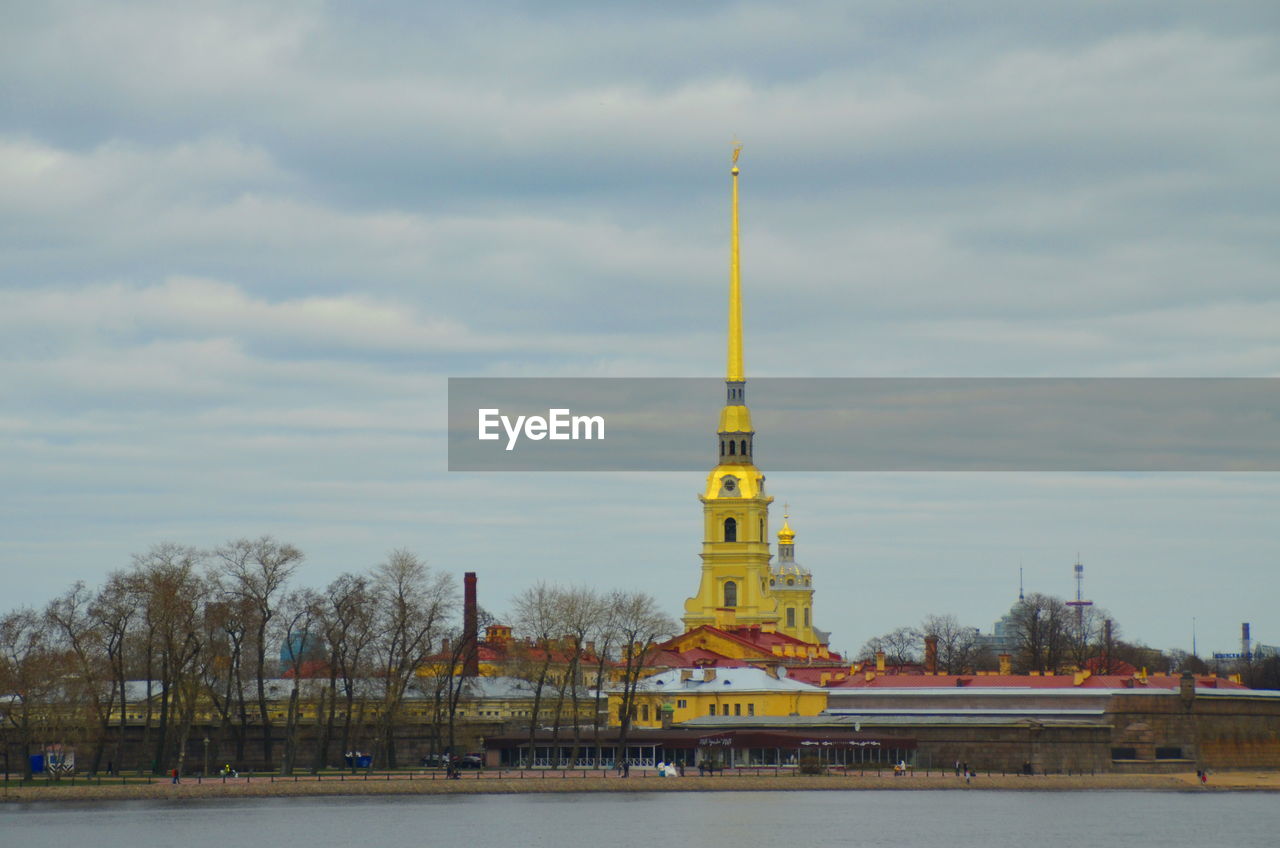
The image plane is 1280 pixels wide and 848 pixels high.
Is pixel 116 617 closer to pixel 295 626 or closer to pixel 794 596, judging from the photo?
pixel 295 626

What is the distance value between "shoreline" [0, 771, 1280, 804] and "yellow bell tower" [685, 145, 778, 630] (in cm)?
5427

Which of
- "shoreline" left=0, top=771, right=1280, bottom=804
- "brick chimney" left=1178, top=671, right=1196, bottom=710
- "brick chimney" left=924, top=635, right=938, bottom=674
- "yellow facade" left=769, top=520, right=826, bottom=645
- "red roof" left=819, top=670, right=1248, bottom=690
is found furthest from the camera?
"yellow facade" left=769, top=520, right=826, bottom=645

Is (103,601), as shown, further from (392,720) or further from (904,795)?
(904,795)

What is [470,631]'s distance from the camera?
113062 millimetres

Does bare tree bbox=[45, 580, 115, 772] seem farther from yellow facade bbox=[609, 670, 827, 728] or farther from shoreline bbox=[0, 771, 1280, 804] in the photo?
yellow facade bbox=[609, 670, 827, 728]

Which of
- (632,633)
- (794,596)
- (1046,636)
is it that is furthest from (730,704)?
(794,596)

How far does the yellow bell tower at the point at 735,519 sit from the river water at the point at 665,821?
2451 inches

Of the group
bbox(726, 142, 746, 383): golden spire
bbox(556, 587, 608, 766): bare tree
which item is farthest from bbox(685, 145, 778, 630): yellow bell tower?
bbox(556, 587, 608, 766): bare tree

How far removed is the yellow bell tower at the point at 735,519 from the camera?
16838 centimetres

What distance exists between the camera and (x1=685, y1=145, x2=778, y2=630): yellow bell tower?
168 m

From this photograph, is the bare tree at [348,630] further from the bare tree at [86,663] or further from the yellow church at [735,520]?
the yellow church at [735,520]

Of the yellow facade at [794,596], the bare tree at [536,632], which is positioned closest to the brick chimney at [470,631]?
the bare tree at [536,632]

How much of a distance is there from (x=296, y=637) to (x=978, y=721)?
37.1 meters

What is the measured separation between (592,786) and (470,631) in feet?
45.6
